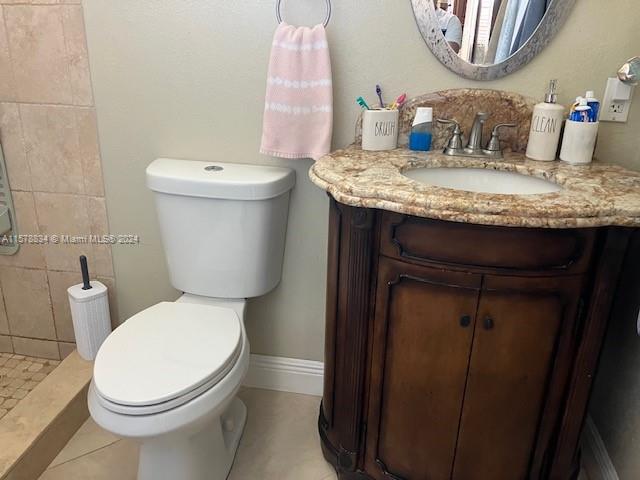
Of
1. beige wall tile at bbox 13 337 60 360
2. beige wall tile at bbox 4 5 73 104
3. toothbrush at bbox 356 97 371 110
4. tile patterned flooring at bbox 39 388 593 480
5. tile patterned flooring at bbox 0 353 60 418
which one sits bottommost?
tile patterned flooring at bbox 39 388 593 480

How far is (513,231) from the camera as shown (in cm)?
97

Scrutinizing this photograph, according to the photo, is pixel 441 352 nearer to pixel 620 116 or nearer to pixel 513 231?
pixel 513 231

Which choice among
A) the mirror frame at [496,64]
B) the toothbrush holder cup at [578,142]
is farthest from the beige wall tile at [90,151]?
the toothbrush holder cup at [578,142]

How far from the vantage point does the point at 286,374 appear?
1.79 m

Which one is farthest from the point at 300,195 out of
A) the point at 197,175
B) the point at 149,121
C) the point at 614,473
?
the point at 614,473

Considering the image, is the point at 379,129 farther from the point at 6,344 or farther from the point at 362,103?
the point at 6,344

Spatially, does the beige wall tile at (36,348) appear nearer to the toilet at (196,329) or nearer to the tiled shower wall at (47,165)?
the tiled shower wall at (47,165)

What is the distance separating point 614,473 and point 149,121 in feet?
5.55

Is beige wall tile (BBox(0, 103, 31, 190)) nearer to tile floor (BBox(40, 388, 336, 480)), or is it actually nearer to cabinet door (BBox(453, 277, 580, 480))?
tile floor (BBox(40, 388, 336, 480))

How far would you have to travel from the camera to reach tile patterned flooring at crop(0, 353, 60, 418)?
66.4 inches

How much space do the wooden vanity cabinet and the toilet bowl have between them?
31 cm

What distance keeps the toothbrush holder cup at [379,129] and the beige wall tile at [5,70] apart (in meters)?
1.16

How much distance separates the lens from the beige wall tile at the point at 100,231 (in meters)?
1.68

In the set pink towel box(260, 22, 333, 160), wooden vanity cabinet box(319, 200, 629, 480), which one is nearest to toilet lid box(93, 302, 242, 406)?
wooden vanity cabinet box(319, 200, 629, 480)
